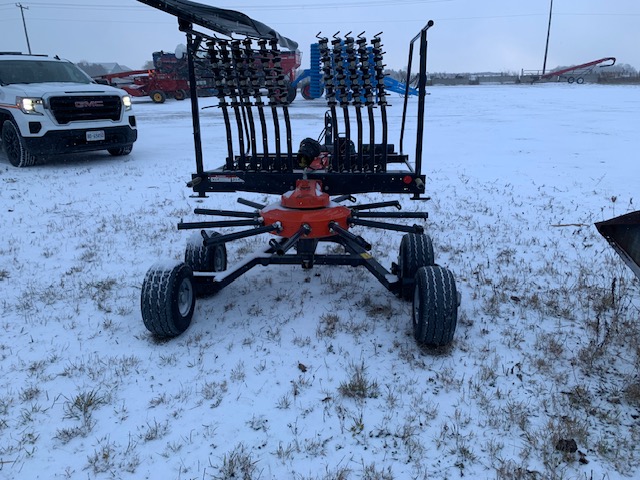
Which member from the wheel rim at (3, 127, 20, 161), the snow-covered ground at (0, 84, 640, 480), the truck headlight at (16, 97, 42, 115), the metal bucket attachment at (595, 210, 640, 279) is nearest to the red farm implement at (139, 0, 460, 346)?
the snow-covered ground at (0, 84, 640, 480)

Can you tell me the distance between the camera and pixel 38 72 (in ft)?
34.6

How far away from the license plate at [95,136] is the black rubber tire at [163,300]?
8034mm

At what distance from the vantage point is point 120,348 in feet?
11.2

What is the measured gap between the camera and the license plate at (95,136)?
33.1ft

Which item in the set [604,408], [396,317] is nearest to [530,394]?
[604,408]

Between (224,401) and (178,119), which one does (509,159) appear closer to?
(224,401)

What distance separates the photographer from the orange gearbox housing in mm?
3752

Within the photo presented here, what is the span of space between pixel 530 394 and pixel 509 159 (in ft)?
27.7

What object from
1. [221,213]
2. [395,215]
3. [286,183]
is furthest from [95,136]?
[395,215]

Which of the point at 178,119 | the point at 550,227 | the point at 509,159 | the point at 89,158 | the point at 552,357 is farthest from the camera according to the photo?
the point at 178,119

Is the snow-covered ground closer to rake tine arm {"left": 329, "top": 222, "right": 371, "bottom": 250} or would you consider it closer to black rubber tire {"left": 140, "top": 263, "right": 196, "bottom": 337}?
black rubber tire {"left": 140, "top": 263, "right": 196, "bottom": 337}

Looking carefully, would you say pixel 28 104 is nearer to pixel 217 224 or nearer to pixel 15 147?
pixel 15 147

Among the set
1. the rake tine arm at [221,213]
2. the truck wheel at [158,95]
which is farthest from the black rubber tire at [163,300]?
the truck wheel at [158,95]

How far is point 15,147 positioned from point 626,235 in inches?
449
